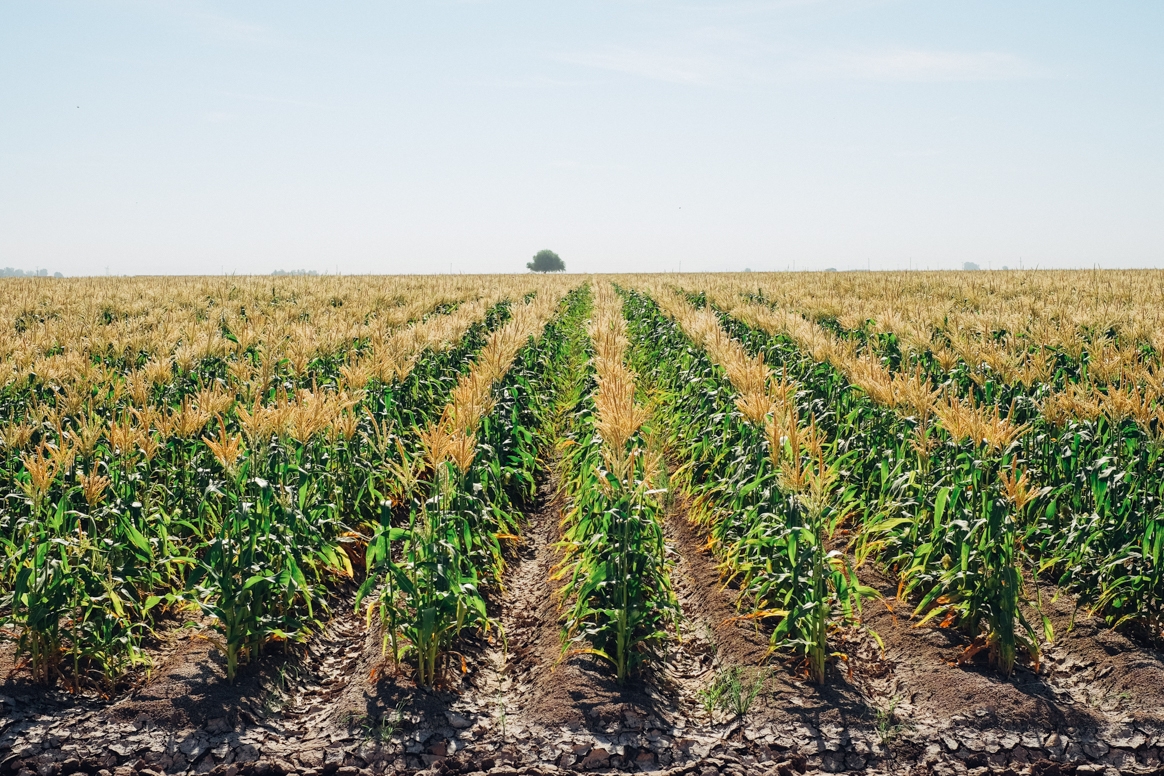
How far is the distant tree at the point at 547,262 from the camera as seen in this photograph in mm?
137375

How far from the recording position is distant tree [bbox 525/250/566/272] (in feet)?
451

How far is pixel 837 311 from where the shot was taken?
16.8m

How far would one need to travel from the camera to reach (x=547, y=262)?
138000mm

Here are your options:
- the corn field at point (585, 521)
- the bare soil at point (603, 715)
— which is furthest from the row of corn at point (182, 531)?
the bare soil at point (603, 715)

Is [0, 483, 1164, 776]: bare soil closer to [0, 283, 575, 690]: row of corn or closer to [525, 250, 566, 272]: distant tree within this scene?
[0, 283, 575, 690]: row of corn

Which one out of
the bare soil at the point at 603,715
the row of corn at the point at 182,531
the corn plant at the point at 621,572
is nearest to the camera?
the bare soil at the point at 603,715

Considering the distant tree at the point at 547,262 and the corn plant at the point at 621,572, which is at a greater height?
the distant tree at the point at 547,262

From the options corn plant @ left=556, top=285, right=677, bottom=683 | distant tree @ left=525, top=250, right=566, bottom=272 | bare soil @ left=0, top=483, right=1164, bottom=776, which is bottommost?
bare soil @ left=0, top=483, right=1164, bottom=776

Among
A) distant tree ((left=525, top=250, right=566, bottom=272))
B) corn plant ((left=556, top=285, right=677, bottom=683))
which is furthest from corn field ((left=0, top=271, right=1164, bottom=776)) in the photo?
distant tree ((left=525, top=250, right=566, bottom=272))

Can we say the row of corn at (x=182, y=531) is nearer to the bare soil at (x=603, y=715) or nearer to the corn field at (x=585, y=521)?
the corn field at (x=585, y=521)

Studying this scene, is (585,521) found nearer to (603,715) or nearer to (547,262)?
(603,715)

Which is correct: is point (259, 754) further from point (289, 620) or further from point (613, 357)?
→ point (613, 357)

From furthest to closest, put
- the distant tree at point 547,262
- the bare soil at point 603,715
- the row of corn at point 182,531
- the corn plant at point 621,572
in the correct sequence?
1. the distant tree at point 547,262
2. the corn plant at point 621,572
3. the row of corn at point 182,531
4. the bare soil at point 603,715

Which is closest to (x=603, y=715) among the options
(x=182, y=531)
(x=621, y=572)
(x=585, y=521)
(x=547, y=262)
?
(x=621, y=572)
